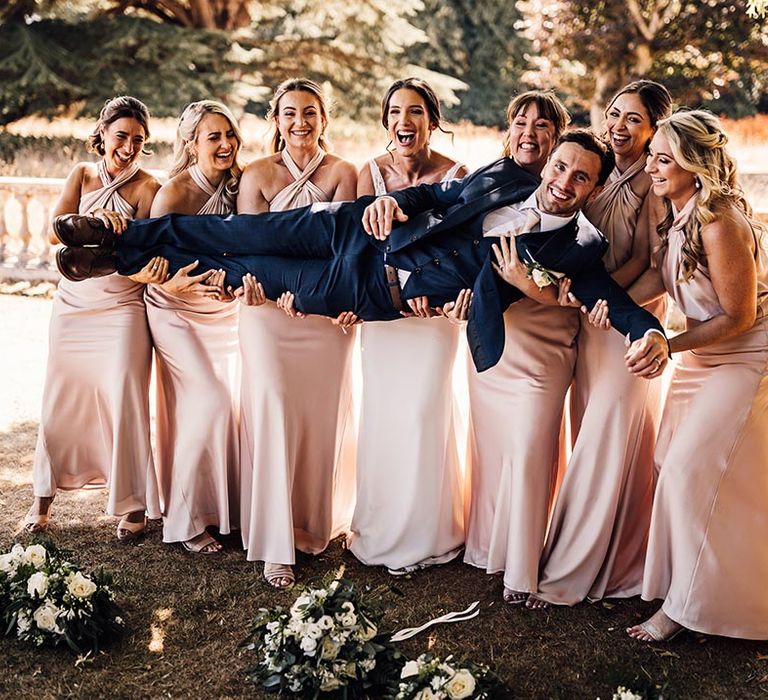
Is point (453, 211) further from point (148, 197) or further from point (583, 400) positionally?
point (148, 197)

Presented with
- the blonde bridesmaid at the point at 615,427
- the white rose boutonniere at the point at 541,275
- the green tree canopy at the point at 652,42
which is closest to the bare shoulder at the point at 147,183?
the white rose boutonniere at the point at 541,275

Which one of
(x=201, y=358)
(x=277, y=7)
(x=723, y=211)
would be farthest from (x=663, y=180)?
(x=277, y=7)

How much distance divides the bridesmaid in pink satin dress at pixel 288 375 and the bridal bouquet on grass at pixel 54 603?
83 centimetres

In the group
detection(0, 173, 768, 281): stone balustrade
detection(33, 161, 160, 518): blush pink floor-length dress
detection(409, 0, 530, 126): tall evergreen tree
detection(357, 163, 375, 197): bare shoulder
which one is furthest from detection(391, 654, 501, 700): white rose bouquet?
detection(409, 0, 530, 126): tall evergreen tree

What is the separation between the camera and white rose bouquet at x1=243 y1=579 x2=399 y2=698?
341 centimetres

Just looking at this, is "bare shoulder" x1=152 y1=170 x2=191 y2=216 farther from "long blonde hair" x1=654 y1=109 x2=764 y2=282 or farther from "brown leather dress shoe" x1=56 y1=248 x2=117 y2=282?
"long blonde hair" x1=654 y1=109 x2=764 y2=282

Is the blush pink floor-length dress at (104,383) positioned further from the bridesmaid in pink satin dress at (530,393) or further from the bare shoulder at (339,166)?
the bridesmaid in pink satin dress at (530,393)

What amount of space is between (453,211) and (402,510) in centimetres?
151

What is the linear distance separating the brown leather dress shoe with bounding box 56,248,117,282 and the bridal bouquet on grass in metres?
1.22

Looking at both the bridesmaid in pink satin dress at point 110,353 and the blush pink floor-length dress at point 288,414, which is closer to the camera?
the blush pink floor-length dress at point 288,414

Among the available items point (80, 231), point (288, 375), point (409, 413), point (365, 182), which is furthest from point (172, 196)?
point (409, 413)

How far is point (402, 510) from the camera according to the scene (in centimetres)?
465

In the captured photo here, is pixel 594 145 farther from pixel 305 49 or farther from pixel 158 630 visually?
pixel 305 49

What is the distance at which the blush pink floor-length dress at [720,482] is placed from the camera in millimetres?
3797
